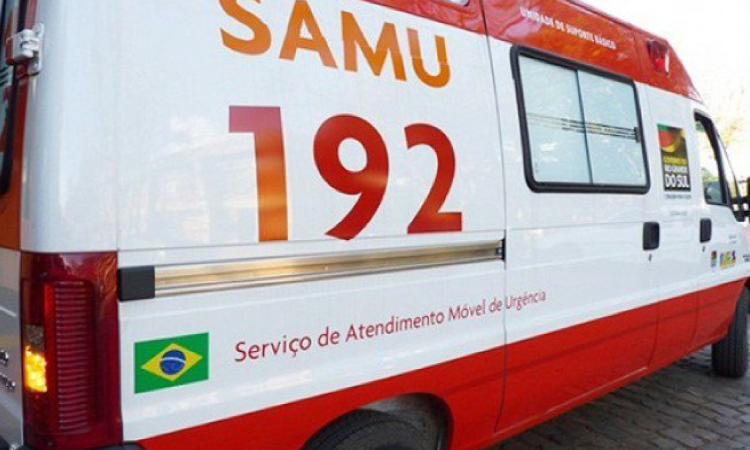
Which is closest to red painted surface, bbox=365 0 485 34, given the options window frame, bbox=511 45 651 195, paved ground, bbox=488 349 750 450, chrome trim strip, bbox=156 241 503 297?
window frame, bbox=511 45 651 195

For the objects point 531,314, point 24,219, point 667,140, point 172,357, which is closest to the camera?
point 24,219

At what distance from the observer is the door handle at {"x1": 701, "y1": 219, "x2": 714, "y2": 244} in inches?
167

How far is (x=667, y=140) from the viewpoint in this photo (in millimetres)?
3891

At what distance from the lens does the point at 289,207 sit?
1871mm

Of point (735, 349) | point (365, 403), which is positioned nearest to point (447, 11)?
point (365, 403)

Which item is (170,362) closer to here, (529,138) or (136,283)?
(136,283)

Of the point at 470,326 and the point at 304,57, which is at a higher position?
A: the point at 304,57

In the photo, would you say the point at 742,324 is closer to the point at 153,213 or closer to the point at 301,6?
the point at 301,6

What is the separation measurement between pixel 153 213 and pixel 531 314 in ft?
5.87

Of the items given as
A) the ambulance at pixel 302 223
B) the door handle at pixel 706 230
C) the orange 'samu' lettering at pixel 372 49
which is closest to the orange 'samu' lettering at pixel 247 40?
the ambulance at pixel 302 223

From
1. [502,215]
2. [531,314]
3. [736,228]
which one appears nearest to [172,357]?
[502,215]

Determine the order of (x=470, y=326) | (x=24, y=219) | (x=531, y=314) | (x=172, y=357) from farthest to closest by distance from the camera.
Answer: (x=531, y=314) < (x=470, y=326) < (x=172, y=357) < (x=24, y=219)

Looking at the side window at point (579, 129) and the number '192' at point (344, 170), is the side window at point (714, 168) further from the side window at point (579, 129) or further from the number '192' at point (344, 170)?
the number '192' at point (344, 170)

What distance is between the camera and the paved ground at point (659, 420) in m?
3.80
